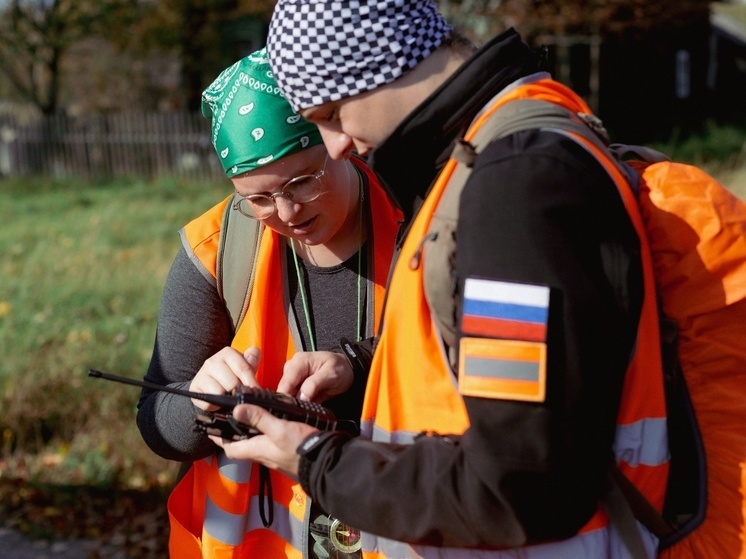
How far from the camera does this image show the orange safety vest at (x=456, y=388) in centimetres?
140

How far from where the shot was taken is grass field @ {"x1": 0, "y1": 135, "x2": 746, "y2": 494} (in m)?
4.55

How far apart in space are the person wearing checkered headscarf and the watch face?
0.47 metres

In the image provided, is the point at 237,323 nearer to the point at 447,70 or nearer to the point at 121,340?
the point at 447,70

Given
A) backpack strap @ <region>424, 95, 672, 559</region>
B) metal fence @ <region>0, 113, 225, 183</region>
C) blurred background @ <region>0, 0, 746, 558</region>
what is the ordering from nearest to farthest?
backpack strap @ <region>424, 95, 672, 559</region> < blurred background @ <region>0, 0, 746, 558</region> < metal fence @ <region>0, 113, 225, 183</region>

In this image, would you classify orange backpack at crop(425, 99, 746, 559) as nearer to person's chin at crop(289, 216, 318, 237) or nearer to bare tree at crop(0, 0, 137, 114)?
person's chin at crop(289, 216, 318, 237)

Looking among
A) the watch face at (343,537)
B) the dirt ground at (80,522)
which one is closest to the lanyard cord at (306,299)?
the watch face at (343,537)

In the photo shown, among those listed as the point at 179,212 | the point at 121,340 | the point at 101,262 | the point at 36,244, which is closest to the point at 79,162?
the point at 179,212

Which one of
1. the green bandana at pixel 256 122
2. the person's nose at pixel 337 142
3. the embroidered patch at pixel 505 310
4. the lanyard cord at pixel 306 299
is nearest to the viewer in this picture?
the embroidered patch at pixel 505 310

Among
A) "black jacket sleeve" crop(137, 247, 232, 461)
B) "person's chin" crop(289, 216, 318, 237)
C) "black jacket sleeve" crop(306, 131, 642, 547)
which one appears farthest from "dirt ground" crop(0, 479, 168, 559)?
"black jacket sleeve" crop(306, 131, 642, 547)

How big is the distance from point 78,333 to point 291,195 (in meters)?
4.45

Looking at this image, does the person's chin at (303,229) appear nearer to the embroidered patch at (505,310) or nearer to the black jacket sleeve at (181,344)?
the black jacket sleeve at (181,344)

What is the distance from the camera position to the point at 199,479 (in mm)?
2260

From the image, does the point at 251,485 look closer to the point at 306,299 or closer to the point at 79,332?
the point at 306,299

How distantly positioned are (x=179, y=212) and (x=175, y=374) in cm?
999
